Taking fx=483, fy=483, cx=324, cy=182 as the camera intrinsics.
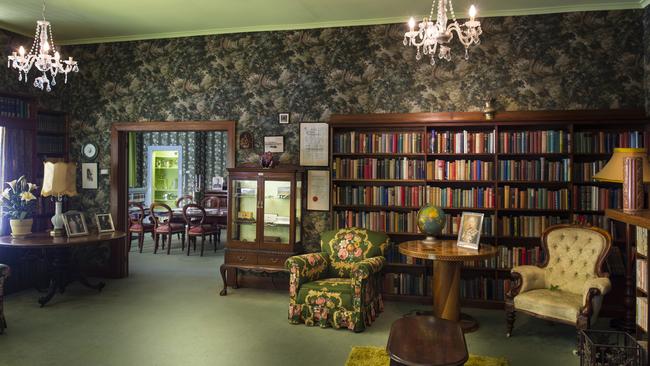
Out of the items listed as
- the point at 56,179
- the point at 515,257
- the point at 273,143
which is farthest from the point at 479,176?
the point at 56,179

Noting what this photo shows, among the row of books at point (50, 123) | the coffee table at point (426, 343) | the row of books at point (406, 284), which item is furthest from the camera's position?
the row of books at point (50, 123)

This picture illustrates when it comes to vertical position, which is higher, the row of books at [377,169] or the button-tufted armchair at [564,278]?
the row of books at [377,169]

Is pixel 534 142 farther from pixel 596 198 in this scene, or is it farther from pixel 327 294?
pixel 327 294

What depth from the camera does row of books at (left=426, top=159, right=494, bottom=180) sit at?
17.5 feet

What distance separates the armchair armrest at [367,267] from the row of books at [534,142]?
187 centimetres

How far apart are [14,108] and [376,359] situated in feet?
17.4

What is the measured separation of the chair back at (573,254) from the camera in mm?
4449

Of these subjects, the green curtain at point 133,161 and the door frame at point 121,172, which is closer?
the door frame at point 121,172

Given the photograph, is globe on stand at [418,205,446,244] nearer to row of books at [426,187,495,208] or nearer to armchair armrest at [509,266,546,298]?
row of books at [426,187,495,208]

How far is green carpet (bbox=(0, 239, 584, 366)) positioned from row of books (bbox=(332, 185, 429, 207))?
3.84 ft

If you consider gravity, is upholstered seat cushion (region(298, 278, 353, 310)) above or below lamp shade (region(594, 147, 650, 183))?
below

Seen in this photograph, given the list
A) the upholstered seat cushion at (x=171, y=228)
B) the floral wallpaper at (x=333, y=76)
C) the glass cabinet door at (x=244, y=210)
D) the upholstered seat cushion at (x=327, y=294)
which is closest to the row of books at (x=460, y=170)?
the floral wallpaper at (x=333, y=76)

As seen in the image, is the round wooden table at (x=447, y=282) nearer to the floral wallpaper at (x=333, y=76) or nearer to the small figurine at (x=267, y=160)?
the floral wallpaper at (x=333, y=76)

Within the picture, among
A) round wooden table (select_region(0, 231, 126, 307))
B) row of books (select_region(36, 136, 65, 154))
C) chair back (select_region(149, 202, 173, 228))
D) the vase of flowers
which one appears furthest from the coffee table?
chair back (select_region(149, 202, 173, 228))
